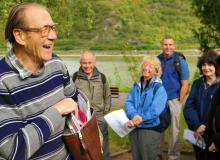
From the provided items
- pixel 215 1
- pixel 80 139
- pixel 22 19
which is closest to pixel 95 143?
pixel 80 139

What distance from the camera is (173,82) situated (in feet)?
20.8

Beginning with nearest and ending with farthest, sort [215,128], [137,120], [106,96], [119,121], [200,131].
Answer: [215,128]
[200,131]
[137,120]
[119,121]
[106,96]

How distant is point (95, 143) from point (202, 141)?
2.65 metres

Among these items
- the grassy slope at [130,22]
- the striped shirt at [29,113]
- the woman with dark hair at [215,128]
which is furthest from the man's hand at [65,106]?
the grassy slope at [130,22]

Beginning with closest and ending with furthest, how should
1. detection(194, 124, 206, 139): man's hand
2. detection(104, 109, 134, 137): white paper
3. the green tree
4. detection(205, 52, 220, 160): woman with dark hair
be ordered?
detection(205, 52, 220, 160): woman with dark hair < detection(194, 124, 206, 139): man's hand < detection(104, 109, 134, 137): white paper < the green tree

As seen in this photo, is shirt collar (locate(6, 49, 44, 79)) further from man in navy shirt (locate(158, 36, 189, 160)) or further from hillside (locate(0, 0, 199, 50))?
hillside (locate(0, 0, 199, 50))

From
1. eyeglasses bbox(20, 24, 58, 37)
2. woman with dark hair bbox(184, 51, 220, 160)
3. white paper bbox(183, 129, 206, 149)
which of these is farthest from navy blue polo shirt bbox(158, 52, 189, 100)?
eyeglasses bbox(20, 24, 58, 37)

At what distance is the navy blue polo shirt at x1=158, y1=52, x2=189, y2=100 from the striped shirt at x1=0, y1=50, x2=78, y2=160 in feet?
14.0

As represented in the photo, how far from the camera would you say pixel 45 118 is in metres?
1.99

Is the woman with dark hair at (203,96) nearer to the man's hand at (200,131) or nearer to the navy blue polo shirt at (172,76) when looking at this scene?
the man's hand at (200,131)

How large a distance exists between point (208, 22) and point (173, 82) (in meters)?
2.31

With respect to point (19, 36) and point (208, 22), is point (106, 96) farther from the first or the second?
point (19, 36)

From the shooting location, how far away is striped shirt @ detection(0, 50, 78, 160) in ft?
6.16

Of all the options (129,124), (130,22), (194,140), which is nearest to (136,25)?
(130,22)
